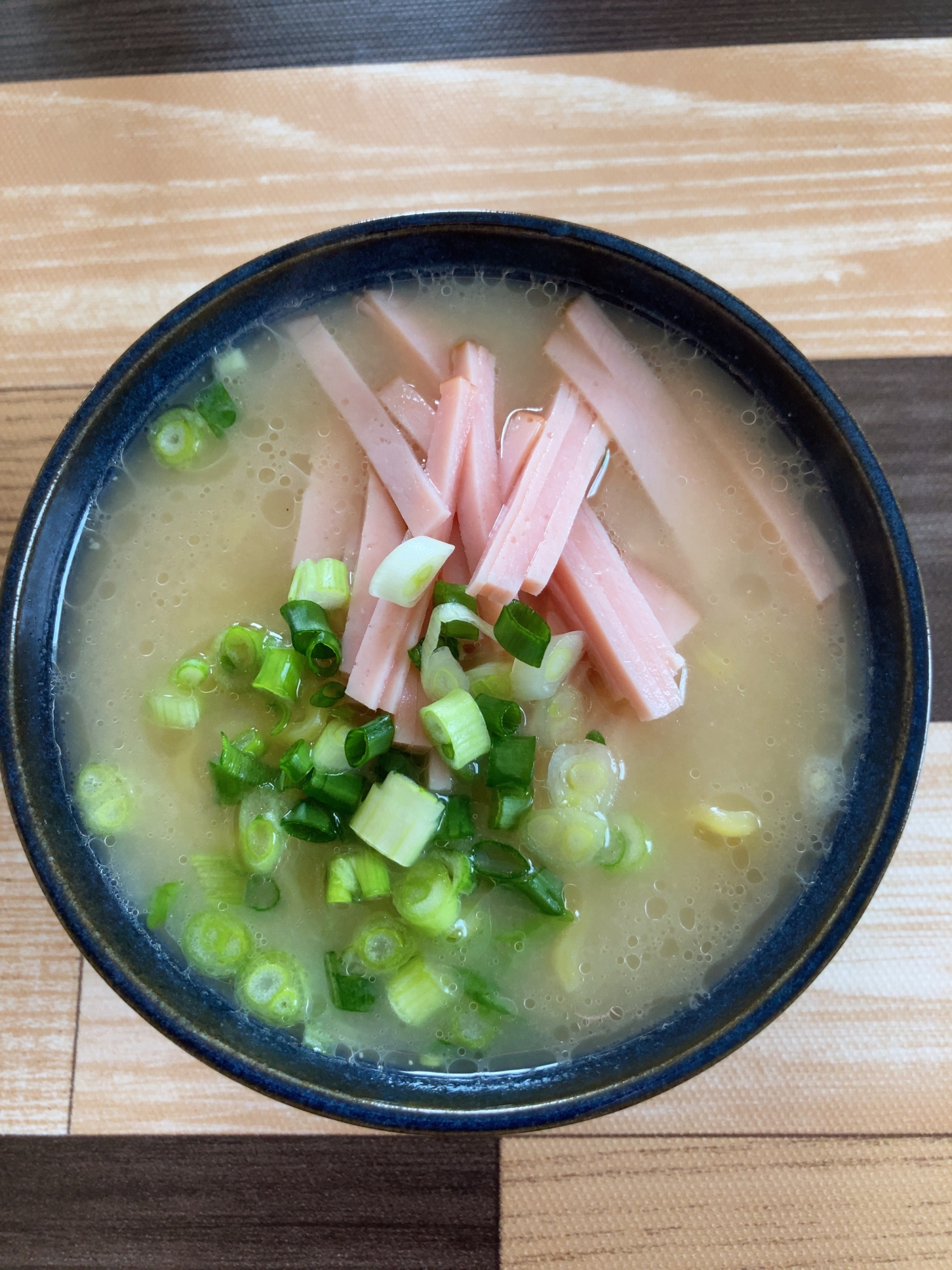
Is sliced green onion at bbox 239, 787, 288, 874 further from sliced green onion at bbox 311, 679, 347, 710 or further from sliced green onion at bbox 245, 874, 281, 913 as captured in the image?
sliced green onion at bbox 311, 679, 347, 710

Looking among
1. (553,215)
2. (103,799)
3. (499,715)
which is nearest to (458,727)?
(499,715)

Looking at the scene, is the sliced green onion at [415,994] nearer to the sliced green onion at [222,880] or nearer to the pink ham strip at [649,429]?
the sliced green onion at [222,880]

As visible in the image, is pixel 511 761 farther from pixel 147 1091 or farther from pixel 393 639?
pixel 147 1091

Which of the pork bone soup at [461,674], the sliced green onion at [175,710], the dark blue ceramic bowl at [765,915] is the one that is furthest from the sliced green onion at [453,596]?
the dark blue ceramic bowl at [765,915]

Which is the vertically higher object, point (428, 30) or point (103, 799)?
point (428, 30)

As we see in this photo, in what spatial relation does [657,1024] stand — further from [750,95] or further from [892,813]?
[750,95]

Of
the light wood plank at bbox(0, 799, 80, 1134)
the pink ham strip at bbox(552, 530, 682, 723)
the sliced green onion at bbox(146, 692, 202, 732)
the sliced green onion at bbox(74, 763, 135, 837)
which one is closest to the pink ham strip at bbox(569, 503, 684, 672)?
the pink ham strip at bbox(552, 530, 682, 723)
